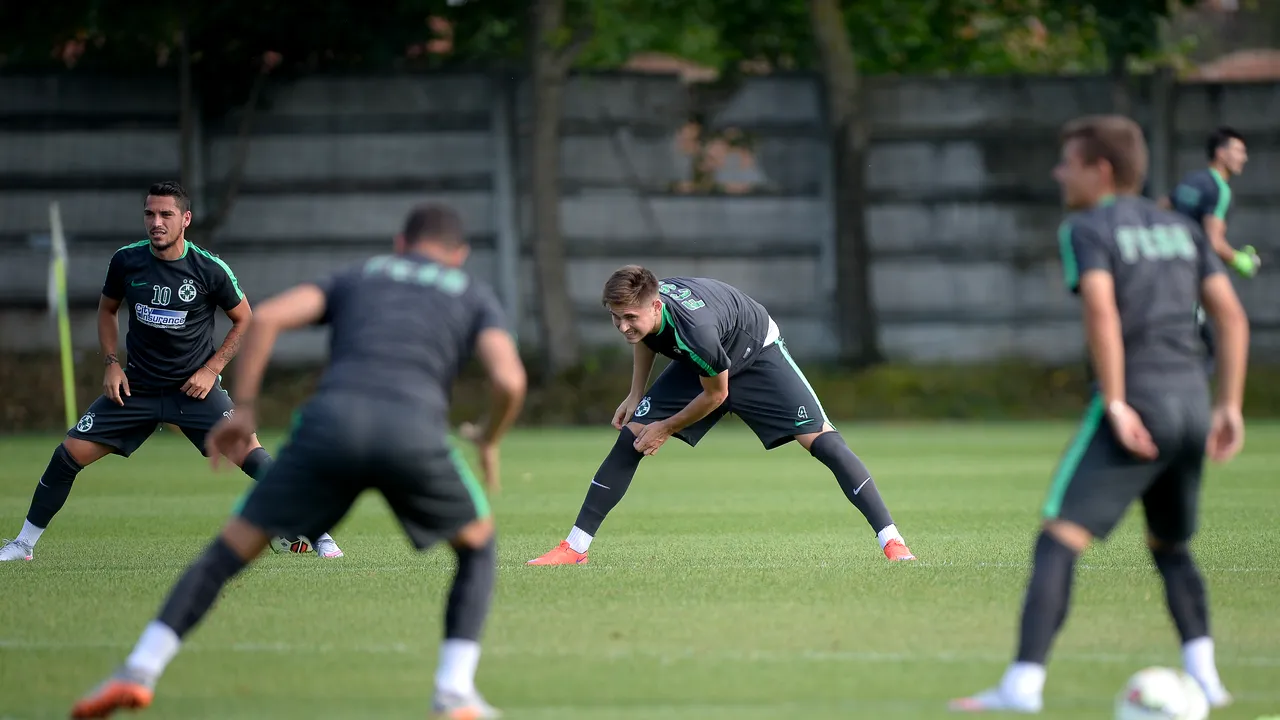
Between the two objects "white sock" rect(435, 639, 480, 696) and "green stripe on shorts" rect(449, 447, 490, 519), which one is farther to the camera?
"green stripe on shorts" rect(449, 447, 490, 519)

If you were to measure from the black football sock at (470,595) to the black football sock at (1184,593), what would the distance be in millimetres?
2232

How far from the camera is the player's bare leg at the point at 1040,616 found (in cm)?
559

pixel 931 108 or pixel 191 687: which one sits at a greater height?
pixel 191 687

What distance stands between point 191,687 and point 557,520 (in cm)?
631

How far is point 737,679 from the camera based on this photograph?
6379mm

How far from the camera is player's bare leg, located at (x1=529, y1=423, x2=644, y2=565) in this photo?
32.0ft

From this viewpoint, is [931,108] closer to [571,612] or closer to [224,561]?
[571,612]

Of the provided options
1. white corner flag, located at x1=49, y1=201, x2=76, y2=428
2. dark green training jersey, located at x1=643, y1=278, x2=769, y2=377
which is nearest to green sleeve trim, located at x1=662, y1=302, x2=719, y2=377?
dark green training jersey, located at x1=643, y1=278, x2=769, y2=377

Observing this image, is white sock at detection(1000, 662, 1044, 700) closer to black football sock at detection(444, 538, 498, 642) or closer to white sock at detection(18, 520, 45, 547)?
black football sock at detection(444, 538, 498, 642)

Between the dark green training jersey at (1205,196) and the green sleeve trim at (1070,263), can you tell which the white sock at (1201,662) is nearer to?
the green sleeve trim at (1070,263)

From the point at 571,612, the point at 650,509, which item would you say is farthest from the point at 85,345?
the point at 571,612

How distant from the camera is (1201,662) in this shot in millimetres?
5969

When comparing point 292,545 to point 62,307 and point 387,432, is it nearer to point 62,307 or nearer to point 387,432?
point 387,432

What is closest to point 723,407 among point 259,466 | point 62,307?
point 259,466
